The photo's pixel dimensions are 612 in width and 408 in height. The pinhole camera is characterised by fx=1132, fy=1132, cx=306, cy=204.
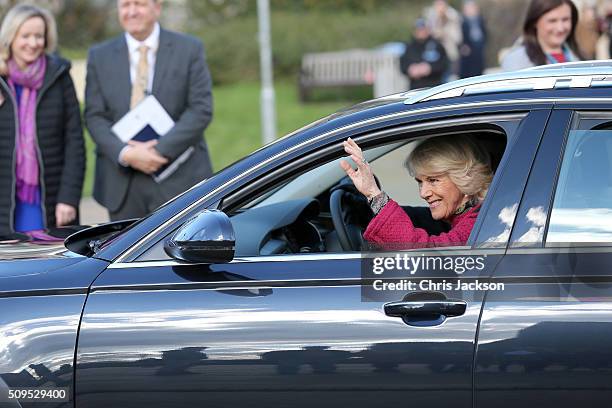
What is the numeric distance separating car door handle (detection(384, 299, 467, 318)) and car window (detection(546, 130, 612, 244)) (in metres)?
0.32

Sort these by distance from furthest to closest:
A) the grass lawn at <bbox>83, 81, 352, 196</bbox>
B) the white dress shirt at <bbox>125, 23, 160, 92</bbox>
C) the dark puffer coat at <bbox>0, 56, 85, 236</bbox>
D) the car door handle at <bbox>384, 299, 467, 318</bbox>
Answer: the grass lawn at <bbox>83, 81, 352, 196</bbox> < the white dress shirt at <bbox>125, 23, 160, 92</bbox> < the dark puffer coat at <bbox>0, 56, 85, 236</bbox> < the car door handle at <bbox>384, 299, 467, 318</bbox>

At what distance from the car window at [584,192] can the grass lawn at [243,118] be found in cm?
874

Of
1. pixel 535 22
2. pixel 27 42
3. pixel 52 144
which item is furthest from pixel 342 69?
pixel 27 42

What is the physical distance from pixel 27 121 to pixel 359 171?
2.83 metres

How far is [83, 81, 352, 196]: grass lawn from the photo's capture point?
14094 millimetres

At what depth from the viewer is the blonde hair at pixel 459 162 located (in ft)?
12.3

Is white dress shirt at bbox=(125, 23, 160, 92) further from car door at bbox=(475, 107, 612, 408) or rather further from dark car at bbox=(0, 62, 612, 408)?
car door at bbox=(475, 107, 612, 408)

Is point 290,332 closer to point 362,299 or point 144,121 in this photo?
point 362,299

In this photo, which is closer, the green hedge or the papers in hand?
the papers in hand

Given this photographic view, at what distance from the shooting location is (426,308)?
3203mm

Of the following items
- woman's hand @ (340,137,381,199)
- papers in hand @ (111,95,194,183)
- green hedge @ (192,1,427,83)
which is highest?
green hedge @ (192,1,427,83)

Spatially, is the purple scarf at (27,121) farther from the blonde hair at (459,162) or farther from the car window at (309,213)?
the blonde hair at (459,162)

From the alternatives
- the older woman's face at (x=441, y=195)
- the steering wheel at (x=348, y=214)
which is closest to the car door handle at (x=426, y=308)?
the steering wheel at (x=348, y=214)

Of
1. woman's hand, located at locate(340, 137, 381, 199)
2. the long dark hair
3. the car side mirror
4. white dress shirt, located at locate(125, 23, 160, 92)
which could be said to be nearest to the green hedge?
the long dark hair
